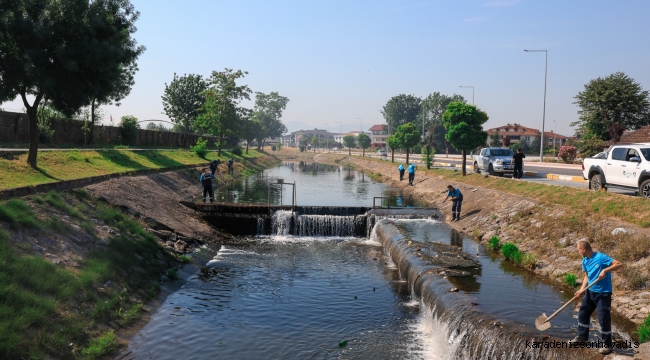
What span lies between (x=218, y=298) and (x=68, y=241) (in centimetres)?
495

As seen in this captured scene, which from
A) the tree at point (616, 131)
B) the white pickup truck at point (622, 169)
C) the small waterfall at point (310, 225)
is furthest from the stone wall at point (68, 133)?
the tree at point (616, 131)

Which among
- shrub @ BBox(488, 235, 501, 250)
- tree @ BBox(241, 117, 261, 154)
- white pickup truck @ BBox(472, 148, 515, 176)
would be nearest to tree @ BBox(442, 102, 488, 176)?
white pickup truck @ BBox(472, 148, 515, 176)

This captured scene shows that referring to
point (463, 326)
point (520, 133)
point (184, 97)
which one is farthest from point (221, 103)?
point (520, 133)

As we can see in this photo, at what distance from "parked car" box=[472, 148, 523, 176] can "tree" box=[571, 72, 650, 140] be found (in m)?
20.5

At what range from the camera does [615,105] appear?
5275 centimetres

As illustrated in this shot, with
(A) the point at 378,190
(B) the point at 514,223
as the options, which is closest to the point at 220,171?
(A) the point at 378,190

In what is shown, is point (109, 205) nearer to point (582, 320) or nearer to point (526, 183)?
point (582, 320)

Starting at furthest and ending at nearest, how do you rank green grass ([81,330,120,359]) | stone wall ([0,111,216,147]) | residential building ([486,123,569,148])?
1. residential building ([486,123,569,148])
2. stone wall ([0,111,216,147])
3. green grass ([81,330,120,359])

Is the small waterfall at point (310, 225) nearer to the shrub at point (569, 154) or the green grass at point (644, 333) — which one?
the green grass at point (644, 333)

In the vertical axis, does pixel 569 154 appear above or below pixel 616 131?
below

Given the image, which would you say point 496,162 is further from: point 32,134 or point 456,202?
point 32,134

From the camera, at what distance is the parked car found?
3658 centimetres

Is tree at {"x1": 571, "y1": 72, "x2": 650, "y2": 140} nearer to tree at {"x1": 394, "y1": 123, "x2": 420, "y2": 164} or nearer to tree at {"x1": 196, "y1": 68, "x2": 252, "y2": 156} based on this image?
tree at {"x1": 394, "y1": 123, "x2": 420, "y2": 164}

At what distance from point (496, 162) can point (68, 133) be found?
1436 inches
